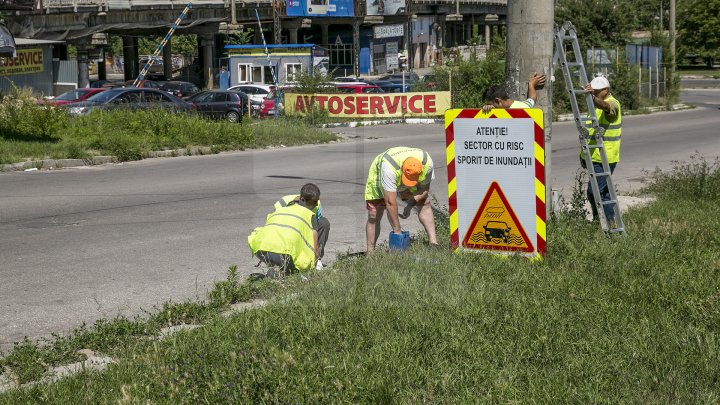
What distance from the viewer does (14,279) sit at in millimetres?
9180

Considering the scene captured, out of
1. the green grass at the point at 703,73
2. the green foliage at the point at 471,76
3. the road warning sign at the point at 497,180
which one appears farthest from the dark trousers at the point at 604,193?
the green grass at the point at 703,73

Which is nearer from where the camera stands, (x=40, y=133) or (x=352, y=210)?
(x=352, y=210)

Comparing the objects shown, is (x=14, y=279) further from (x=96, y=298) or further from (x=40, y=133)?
(x=40, y=133)

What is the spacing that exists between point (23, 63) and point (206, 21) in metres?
31.9

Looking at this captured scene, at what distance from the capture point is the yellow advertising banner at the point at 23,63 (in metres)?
37.9

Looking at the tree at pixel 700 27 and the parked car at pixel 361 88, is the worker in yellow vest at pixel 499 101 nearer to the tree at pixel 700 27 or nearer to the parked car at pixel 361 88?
the parked car at pixel 361 88

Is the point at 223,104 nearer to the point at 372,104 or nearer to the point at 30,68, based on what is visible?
the point at 372,104

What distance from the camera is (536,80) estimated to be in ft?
32.3

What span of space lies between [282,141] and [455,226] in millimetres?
16912

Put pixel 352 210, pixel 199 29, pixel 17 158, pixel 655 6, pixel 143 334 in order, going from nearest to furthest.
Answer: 1. pixel 143 334
2. pixel 352 210
3. pixel 17 158
4. pixel 199 29
5. pixel 655 6

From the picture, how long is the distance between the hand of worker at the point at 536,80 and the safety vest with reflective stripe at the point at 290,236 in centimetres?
263

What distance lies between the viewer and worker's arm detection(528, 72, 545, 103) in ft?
32.3

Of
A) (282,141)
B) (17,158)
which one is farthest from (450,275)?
(282,141)

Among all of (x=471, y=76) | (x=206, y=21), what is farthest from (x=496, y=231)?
(x=206, y=21)
